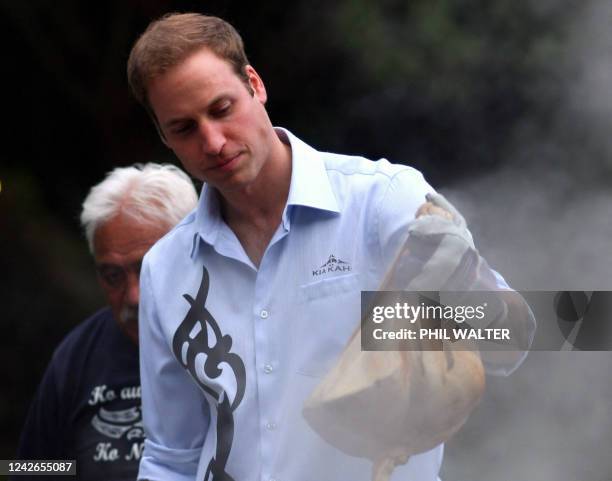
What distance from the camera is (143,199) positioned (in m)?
2.70

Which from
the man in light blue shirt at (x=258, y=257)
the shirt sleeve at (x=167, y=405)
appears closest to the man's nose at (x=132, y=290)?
the shirt sleeve at (x=167, y=405)

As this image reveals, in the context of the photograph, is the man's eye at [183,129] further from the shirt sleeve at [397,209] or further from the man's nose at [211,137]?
the shirt sleeve at [397,209]

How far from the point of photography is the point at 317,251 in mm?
1819

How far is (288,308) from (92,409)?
1067mm

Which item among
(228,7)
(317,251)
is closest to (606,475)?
(317,251)

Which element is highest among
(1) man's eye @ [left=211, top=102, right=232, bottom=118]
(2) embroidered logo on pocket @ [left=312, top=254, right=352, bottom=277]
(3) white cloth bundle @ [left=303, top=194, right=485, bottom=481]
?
(1) man's eye @ [left=211, top=102, right=232, bottom=118]

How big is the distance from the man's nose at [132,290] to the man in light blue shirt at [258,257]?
758 mm

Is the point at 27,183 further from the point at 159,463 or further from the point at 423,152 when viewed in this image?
the point at 159,463

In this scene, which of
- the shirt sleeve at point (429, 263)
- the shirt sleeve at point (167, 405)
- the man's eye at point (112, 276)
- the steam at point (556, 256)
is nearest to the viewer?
the shirt sleeve at point (429, 263)

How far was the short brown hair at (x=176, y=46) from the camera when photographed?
1820 mm

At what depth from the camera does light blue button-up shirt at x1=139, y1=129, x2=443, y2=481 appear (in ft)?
5.79

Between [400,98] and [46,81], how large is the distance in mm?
1903

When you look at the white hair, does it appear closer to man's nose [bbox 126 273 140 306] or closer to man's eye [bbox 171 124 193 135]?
man's nose [bbox 126 273 140 306]

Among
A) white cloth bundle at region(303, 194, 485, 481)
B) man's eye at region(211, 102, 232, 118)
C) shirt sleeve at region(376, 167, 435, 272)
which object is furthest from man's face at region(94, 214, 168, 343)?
white cloth bundle at region(303, 194, 485, 481)
